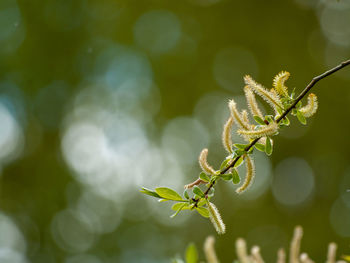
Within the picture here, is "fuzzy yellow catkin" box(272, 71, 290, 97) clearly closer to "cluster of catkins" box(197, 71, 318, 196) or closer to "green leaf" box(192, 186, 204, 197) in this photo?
"cluster of catkins" box(197, 71, 318, 196)

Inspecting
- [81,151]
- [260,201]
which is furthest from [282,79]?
[81,151]

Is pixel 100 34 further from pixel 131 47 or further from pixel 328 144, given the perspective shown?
pixel 328 144

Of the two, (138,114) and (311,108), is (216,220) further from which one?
(138,114)

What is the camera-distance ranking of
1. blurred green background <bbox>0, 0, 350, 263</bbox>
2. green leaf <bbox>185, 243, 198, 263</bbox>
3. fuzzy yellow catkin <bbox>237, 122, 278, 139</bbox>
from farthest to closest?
blurred green background <bbox>0, 0, 350, 263</bbox> < green leaf <bbox>185, 243, 198, 263</bbox> < fuzzy yellow catkin <bbox>237, 122, 278, 139</bbox>

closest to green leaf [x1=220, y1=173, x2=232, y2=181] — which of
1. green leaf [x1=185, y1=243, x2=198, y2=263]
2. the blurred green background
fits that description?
green leaf [x1=185, y1=243, x2=198, y2=263]

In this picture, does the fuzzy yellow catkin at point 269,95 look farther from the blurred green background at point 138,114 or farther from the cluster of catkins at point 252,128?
the blurred green background at point 138,114
